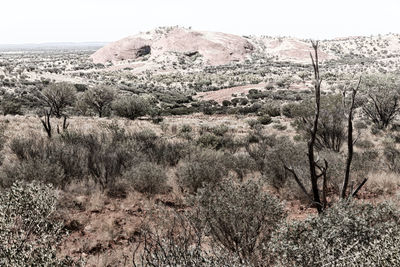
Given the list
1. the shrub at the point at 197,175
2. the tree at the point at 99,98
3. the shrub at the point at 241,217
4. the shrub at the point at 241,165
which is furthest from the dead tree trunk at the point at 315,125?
the tree at the point at 99,98

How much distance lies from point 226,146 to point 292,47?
10652 centimetres

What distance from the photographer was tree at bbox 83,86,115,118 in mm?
31328

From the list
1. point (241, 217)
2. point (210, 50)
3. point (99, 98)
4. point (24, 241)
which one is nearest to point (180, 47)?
point (210, 50)

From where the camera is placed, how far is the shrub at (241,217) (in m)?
4.93

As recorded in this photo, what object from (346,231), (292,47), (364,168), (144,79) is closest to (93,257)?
(346,231)

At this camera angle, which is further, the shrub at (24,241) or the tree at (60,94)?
the tree at (60,94)

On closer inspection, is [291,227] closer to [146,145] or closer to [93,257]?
[93,257]

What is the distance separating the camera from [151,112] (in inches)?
1162

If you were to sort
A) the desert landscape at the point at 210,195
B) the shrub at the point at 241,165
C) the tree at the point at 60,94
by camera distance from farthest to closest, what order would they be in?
the tree at the point at 60,94 < the shrub at the point at 241,165 < the desert landscape at the point at 210,195

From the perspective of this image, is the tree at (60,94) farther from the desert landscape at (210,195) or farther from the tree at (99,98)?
the desert landscape at (210,195)

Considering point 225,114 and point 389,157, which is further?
point 225,114

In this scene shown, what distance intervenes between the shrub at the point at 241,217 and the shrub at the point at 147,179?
9.62ft

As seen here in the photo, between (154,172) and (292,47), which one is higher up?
(292,47)

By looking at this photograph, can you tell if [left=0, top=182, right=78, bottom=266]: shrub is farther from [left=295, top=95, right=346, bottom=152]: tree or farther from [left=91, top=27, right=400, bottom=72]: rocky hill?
[left=91, top=27, right=400, bottom=72]: rocky hill
